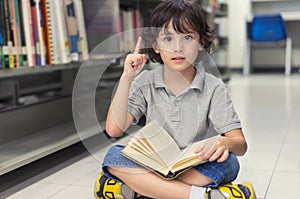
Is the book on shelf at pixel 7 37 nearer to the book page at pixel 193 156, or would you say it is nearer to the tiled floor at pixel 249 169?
the tiled floor at pixel 249 169

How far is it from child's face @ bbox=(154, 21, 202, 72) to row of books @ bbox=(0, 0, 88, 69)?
578mm

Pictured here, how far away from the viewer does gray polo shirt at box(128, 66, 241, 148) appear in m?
1.10

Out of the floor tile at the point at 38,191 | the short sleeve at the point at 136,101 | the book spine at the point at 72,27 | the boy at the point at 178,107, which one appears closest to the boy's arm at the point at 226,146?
the boy at the point at 178,107

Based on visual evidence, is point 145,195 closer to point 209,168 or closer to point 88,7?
point 209,168

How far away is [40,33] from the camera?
1.58 m

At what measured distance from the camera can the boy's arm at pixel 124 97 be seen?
1.04 m

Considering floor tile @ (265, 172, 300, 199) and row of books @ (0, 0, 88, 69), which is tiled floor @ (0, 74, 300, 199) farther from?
row of books @ (0, 0, 88, 69)

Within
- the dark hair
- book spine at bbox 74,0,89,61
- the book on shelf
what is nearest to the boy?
the dark hair

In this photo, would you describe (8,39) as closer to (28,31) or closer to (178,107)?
(28,31)

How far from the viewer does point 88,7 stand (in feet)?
6.69

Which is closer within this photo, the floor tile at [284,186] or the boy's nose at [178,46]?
the boy's nose at [178,46]

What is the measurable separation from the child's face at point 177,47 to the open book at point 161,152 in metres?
0.16

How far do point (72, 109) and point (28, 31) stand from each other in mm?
424

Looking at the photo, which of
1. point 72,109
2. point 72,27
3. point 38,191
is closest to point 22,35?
point 72,27
